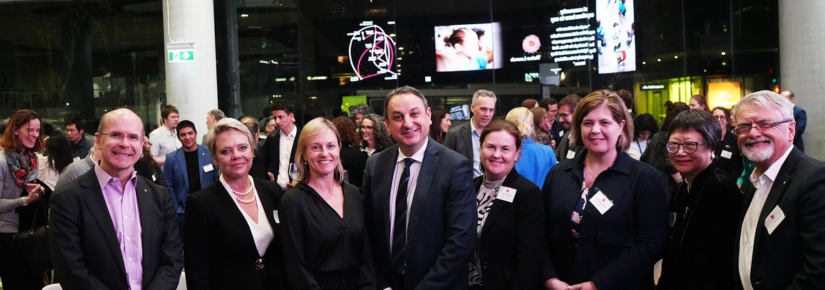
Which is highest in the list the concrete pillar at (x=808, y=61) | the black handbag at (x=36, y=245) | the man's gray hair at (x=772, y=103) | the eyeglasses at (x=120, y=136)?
the concrete pillar at (x=808, y=61)

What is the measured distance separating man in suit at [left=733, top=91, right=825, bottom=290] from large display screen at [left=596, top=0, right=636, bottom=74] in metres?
9.25

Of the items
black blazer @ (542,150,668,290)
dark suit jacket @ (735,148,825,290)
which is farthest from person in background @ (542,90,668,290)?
dark suit jacket @ (735,148,825,290)

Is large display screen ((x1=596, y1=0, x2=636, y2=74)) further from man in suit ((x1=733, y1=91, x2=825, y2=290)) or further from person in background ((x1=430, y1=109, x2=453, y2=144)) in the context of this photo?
man in suit ((x1=733, y1=91, x2=825, y2=290))

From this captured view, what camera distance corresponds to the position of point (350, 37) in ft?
40.3

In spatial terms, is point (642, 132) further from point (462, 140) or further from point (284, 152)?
point (284, 152)

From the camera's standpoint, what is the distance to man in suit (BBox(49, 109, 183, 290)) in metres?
2.99

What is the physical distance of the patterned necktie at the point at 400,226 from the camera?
3189 mm

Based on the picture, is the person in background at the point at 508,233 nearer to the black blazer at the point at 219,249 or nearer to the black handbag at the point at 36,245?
the black blazer at the point at 219,249

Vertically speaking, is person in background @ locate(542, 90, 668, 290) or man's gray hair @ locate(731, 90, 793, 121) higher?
man's gray hair @ locate(731, 90, 793, 121)

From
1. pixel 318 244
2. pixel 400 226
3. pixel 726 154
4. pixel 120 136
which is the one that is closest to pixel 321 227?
pixel 318 244

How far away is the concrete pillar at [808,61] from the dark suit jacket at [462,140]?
7262 millimetres

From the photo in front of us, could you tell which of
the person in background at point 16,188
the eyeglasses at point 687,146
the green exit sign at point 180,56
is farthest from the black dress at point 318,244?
the green exit sign at point 180,56

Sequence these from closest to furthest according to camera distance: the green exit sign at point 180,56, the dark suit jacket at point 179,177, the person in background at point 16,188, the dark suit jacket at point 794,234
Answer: the dark suit jacket at point 794,234 → the person in background at point 16,188 → the dark suit jacket at point 179,177 → the green exit sign at point 180,56

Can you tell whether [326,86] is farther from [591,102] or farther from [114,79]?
[591,102]
